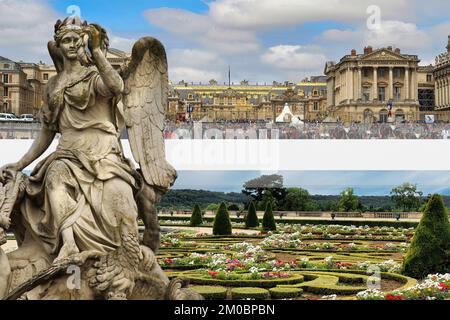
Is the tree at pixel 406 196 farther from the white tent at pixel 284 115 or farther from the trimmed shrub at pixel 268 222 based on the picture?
the white tent at pixel 284 115

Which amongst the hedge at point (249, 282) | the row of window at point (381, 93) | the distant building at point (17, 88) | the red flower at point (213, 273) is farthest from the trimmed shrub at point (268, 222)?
the row of window at point (381, 93)

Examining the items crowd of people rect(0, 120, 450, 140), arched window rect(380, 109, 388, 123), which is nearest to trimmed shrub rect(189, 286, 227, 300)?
crowd of people rect(0, 120, 450, 140)

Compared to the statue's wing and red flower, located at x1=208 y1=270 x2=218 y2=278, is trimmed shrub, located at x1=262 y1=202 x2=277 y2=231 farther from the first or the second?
the statue's wing

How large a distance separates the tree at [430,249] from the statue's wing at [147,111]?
2.80m

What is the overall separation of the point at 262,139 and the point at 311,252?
16.1m

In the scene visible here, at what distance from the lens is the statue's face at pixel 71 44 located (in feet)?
11.7

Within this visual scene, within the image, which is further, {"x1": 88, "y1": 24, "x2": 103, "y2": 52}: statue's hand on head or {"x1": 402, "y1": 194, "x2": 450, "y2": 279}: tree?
{"x1": 402, "y1": 194, "x2": 450, "y2": 279}: tree

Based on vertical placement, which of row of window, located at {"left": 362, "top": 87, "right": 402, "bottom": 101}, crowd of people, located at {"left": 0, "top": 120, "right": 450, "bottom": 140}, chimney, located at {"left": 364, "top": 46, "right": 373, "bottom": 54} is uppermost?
chimney, located at {"left": 364, "top": 46, "right": 373, "bottom": 54}

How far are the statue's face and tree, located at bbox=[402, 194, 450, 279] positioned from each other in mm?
3303

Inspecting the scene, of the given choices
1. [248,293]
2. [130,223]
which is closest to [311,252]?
[248,293]

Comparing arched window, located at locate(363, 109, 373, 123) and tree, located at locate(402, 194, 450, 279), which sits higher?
arched window, located at locate(363, 109, 373, 123)

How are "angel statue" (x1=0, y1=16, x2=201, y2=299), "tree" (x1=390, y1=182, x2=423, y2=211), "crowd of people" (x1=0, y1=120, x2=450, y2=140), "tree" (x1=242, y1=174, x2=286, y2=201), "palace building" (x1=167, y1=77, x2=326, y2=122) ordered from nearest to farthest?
"angel statue" (x1=0, y1=16, x2=201, y2=299), "tree" (x1=390, y1=182, x2=423, y2=211), "tree" (x1=242, y1=174, x2=286, y2=201), "crowd of people" (x1=0, y1=120, x2=450, y2=140), "palace building" (x1=167, y1=77, x2=326, y2=122)

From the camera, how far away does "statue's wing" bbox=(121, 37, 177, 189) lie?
3594mm
